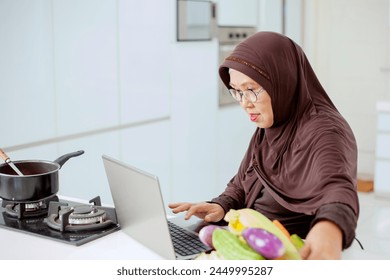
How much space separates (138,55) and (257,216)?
2420 mm

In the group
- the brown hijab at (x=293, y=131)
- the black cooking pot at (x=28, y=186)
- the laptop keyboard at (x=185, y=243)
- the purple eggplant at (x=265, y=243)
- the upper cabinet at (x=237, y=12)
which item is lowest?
the laptop keyboard at (x=185, y=243)

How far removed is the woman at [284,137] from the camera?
5.73ft

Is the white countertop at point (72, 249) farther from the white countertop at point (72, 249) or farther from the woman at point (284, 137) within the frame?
the woman at point (284, 137)

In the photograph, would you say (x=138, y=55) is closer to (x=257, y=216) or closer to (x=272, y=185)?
(x=272, y=185)

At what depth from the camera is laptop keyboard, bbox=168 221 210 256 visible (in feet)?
5.11

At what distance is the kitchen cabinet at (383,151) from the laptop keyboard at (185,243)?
3.55m

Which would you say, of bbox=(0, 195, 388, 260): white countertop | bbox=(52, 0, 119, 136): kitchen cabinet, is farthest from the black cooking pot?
bbox=(52, 0, 119, 136): kitchen cabinet

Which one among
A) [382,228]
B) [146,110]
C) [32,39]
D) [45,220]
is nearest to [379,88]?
[382,228]

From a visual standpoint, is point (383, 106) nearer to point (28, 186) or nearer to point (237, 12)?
point (237, 12)

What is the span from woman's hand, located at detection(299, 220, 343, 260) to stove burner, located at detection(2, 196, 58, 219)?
3.23 ft

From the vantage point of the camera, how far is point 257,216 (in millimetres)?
1284

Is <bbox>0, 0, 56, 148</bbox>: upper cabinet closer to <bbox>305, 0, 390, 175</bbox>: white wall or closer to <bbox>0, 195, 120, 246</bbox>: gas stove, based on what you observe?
<bbox>0, 195, 120, 246</bbox>: gas stove

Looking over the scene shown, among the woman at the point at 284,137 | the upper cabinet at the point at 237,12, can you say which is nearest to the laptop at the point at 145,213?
the woman at the point at 284,137

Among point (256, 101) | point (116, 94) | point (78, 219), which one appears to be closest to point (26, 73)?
point (116, 94)
